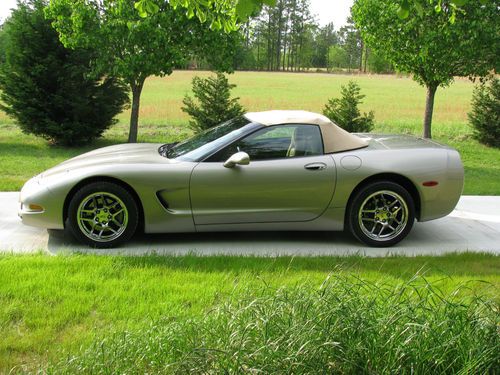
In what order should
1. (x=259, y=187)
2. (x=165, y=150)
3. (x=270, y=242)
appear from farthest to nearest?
(x=165, y=150)
(x=270, y=242)
(x=259, y=187)

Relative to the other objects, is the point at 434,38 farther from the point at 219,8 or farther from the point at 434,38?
the point at 219,8

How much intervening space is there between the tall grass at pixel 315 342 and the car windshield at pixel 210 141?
264 centimetres

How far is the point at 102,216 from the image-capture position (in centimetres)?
545

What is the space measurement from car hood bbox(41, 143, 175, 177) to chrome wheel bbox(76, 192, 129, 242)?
1.24ft

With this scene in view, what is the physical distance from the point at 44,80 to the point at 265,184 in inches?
367

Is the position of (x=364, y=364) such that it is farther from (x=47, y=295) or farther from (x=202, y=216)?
(x=202, y=216)

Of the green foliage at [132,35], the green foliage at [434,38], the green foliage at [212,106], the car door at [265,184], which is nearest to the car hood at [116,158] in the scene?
the car door at [265,184]

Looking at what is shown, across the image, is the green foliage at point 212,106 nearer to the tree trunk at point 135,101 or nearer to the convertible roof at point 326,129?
the tree trunk at point 135,101

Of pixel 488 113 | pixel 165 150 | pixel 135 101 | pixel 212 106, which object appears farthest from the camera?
pixel 488 113

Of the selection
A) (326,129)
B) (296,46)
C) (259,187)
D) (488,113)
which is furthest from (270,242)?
(296,46)

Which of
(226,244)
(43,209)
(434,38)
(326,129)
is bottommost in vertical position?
(226,244)

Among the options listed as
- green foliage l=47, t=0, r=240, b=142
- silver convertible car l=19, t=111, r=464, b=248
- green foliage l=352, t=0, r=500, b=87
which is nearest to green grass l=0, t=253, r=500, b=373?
silver convertible car l=19, t=111, r=464, b=248

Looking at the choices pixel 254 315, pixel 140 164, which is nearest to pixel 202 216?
pixel 140 164

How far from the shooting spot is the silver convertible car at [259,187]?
5406 millimetres
